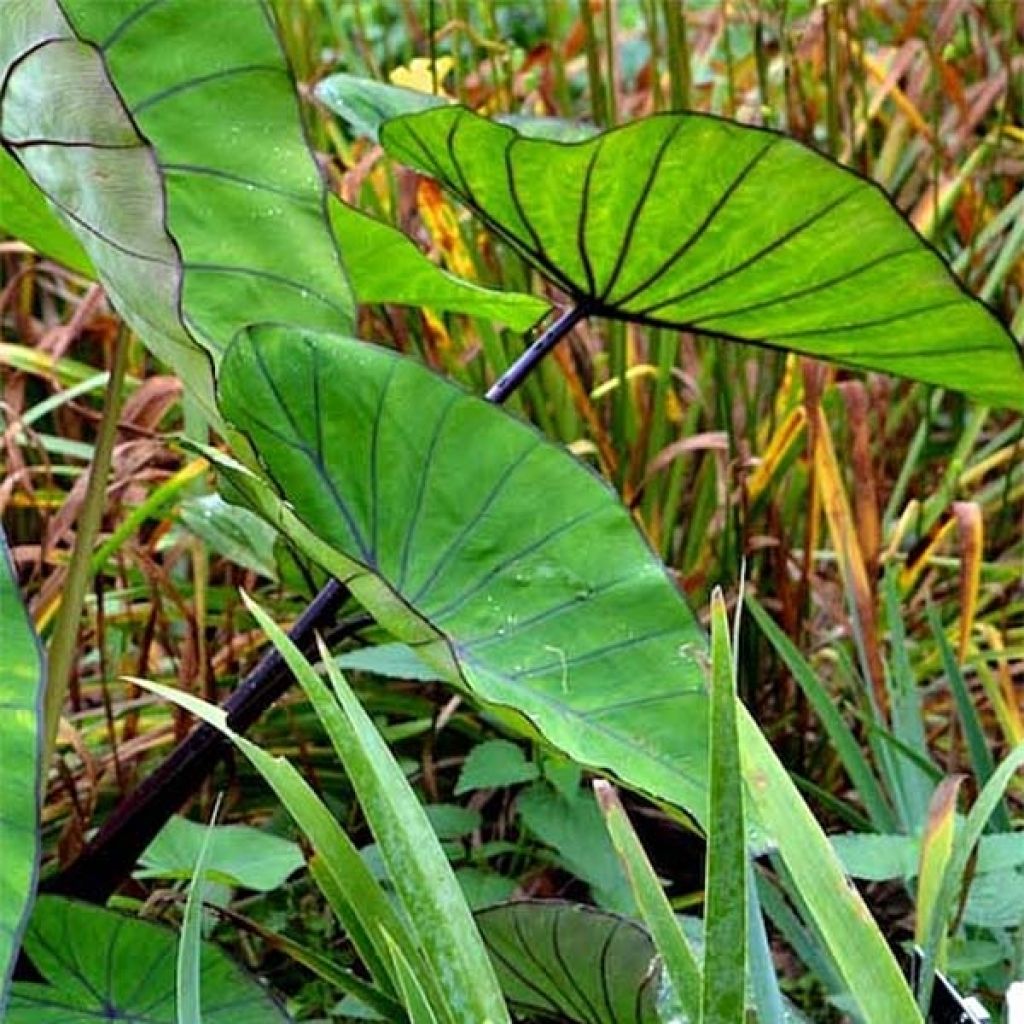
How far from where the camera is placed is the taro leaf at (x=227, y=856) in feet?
3.85

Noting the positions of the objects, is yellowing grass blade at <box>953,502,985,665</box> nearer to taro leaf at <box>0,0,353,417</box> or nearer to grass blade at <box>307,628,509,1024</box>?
taro leaf at <box>0,0,353,417</box>

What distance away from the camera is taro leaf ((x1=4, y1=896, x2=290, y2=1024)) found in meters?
1.04

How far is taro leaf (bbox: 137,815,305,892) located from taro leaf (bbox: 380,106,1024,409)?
15.8 inches

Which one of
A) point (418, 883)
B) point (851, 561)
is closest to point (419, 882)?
point (418, 883)

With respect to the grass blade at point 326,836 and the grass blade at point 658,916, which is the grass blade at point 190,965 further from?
the grass blade at point 658,916

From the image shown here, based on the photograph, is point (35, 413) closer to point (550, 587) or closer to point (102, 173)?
point (550, 587)

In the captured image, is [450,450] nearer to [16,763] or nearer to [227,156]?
[227,156]

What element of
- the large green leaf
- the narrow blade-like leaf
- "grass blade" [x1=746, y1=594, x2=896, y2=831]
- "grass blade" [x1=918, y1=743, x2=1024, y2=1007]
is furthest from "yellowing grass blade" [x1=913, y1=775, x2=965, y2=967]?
"grass blade" [x1=746, y1=594, x2=896, y2=831]

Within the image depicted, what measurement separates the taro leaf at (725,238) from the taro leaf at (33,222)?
0.20 meters

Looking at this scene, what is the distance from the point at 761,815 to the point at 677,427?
1148 mm

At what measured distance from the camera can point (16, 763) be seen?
0.75 meters

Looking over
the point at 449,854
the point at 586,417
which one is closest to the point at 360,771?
the point at 449,854

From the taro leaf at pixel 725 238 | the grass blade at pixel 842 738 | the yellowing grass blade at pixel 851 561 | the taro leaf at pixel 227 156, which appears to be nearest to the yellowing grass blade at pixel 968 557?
the yellowing grass blade at pixel 851 561

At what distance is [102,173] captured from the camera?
2.60 ft
